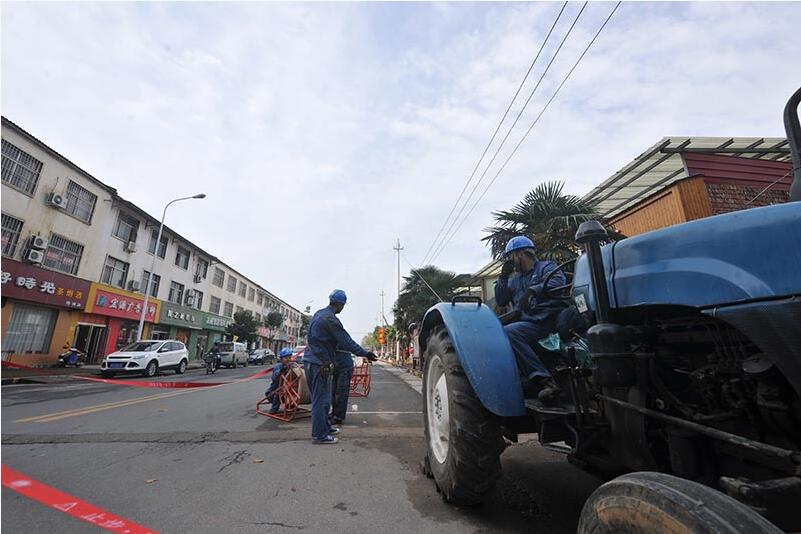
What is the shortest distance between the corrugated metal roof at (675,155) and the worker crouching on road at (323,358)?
820cm

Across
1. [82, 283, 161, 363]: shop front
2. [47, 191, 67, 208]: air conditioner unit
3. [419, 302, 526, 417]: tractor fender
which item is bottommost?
[419, 302, 526, 417]: tractor fender

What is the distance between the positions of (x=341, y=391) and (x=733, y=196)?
9457 mm

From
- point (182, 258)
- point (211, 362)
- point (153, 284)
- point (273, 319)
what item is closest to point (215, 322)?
point (182, 258)

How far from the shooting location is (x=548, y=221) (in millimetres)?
8977

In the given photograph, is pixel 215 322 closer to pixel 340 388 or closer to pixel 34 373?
pixel 34 373

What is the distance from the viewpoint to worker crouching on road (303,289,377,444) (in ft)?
14.5

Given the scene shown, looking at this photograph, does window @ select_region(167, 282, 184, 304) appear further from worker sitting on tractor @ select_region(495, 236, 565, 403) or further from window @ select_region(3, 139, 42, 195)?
worker sitting on tractor @ select_region(495, 236, 565, 403)

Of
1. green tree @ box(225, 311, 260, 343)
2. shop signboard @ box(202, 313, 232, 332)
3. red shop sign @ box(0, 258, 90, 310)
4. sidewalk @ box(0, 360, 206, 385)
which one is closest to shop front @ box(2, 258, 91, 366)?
red shop sign @ box(0, 258, 90, 310)

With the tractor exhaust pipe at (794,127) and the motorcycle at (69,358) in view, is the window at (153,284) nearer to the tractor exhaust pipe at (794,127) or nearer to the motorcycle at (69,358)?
the motorcycle at (69,358)

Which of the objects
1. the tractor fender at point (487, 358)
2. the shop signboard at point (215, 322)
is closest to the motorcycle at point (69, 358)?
the shop signboard at point (215, 322)

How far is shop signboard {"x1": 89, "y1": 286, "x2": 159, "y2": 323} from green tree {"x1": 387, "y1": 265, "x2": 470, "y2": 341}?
1614 centimetres

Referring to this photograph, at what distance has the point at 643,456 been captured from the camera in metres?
1.65

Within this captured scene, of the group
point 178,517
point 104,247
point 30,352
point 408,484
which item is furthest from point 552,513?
point 104,247

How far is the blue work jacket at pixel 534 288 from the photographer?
8.62 ft
